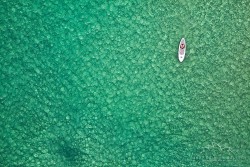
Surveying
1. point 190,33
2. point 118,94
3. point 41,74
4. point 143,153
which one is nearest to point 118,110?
point 118,94

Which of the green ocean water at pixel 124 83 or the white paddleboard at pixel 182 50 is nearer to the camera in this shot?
the green ocean water at pixel 124 83

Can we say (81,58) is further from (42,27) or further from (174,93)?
(174,93)

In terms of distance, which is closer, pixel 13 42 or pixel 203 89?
pixel 13 42

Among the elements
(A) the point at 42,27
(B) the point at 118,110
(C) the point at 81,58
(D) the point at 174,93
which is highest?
(A) the point at 42,27

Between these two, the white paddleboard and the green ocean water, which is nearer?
the green ocean water

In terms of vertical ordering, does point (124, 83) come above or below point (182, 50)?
below

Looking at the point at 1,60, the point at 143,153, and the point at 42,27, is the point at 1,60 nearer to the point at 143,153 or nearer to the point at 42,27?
the point at 42,27

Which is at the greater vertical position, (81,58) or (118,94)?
(81,58)
